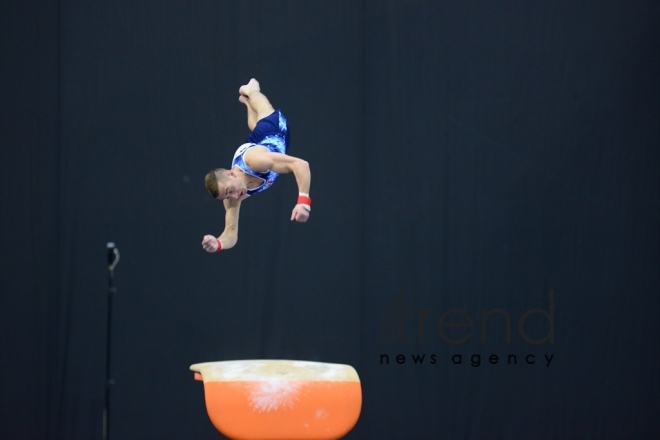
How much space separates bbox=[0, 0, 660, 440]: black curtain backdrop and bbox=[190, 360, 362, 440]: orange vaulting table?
138cm

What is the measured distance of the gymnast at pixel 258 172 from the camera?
3.64 m

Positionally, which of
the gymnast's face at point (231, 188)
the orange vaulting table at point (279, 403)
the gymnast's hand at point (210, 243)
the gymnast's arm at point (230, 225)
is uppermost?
the gymnast's face at point (231, 188)

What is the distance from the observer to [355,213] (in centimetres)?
532

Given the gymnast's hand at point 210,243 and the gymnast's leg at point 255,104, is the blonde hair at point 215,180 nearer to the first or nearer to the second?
the gymnast's hand at point 210,243

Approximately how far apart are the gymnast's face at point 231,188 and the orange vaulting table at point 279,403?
2.68 ft

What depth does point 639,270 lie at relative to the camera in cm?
539

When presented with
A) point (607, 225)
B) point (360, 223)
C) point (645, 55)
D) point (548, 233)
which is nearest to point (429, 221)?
point (360, 223)

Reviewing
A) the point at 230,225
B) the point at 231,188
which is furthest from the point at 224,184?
the point at 230,225

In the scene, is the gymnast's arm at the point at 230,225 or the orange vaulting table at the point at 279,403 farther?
the gymnast's arm at the point at 230,225

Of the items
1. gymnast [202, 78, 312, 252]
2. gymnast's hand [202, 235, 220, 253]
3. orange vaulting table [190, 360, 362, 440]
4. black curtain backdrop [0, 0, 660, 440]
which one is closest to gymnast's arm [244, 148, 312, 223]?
gymnast [202, 78, 312, 252]

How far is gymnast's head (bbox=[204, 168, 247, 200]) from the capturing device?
366 cm

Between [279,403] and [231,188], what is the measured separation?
98 centimetres

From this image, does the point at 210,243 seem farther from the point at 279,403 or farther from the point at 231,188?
the point at 279,403

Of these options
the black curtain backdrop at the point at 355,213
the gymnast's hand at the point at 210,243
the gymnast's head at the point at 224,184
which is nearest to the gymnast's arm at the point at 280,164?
the gymnast's head at the point at 224,184
